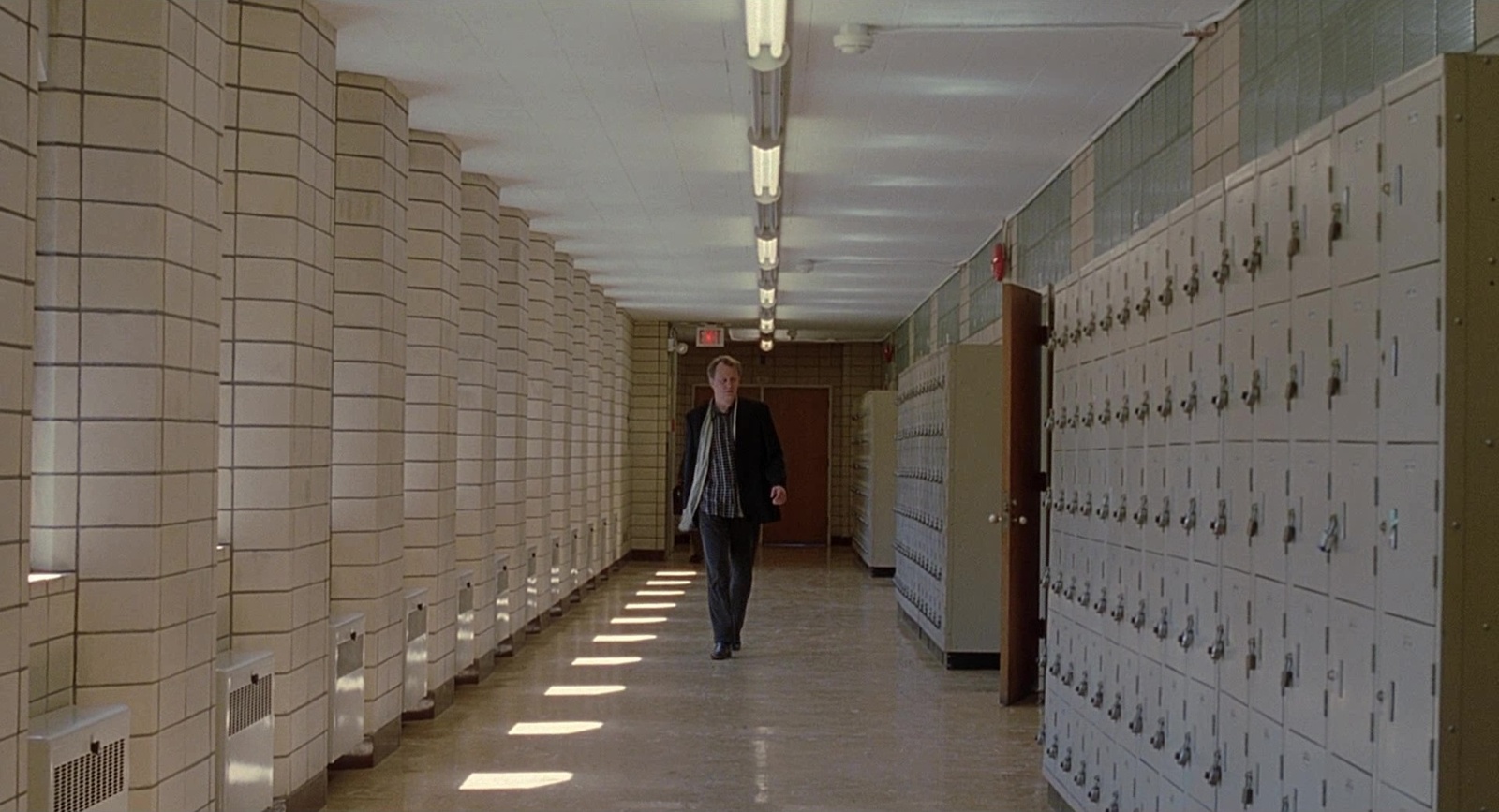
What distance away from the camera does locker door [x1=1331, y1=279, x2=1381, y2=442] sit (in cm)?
241

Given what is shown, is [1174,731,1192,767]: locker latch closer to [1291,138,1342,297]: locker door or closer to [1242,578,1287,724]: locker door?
[1242,578,1287,724]: locker door

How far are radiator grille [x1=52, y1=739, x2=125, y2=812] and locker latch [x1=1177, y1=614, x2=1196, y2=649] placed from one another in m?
2.58

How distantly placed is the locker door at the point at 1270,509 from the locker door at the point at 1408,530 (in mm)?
417

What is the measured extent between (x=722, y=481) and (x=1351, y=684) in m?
5.39

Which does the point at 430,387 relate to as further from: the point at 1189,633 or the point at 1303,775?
the point at 1303,775

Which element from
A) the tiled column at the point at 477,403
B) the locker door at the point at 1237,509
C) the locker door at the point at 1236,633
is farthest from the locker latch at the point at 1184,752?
the tiled column at the point at 477,403

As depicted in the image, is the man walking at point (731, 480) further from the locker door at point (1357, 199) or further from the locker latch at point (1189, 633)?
the locker door at point (1357, 199)

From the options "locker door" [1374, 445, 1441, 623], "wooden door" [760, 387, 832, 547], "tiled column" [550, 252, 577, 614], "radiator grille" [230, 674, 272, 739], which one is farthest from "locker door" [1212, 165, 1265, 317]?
"wooden door" [760, 387, 832, 547]

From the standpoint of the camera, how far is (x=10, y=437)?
2.67 meters

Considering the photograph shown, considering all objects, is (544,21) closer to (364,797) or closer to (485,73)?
(485,73)

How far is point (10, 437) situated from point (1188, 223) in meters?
2.69

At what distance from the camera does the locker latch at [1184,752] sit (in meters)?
3.36

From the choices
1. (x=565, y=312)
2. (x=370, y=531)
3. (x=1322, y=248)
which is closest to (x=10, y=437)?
(x=1322, y=248)

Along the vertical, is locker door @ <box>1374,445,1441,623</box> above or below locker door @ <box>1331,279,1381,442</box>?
below
